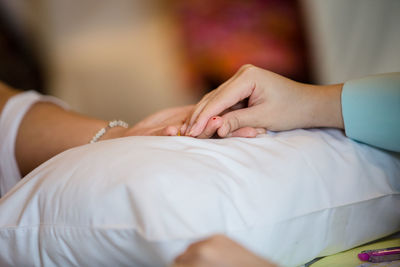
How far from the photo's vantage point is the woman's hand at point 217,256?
0.38m

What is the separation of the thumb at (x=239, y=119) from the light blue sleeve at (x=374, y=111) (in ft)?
0.49

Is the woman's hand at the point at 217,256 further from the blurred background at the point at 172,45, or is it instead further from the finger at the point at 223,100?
the blurred background at the point at 172,45

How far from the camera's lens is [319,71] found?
1.95 metres

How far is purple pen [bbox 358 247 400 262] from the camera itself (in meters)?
0.60

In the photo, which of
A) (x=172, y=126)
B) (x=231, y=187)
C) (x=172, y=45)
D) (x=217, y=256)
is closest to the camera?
(x=217, y=256)

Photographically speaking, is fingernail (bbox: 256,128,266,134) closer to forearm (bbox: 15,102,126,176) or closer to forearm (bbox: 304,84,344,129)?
forearm (bbox: 304,84,344,129)

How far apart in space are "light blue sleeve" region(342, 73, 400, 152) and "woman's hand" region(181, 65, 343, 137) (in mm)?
21

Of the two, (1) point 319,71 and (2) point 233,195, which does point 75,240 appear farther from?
(1) point 319,71

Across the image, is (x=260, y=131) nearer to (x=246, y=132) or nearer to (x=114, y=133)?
(x=246, y=132)

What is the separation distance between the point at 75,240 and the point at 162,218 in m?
0.12

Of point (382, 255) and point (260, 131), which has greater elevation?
point (260, 131)

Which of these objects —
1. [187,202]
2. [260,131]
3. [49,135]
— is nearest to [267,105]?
[260,131]

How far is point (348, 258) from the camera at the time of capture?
24.5 inches

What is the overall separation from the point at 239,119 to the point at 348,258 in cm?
27
